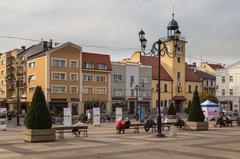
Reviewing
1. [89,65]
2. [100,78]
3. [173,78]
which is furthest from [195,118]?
[173,78]

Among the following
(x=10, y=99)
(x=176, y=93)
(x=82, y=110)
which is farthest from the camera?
(x=176, y=93)

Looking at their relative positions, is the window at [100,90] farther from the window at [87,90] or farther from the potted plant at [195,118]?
the potted plant at [195,118]

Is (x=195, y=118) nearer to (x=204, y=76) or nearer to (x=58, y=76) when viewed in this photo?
(x=58, y=76)

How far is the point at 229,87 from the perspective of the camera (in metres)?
82.7

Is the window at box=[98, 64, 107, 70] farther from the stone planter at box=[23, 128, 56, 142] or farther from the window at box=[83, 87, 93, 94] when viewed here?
the stone planter at box=[23, 128, 56, 142]

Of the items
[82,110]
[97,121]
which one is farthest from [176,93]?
[97,121]

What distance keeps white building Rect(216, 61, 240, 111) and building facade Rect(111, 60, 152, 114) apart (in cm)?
1583

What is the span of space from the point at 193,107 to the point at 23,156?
54.6ft

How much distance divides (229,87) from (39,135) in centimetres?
6766

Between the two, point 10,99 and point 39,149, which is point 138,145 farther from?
point 10,99

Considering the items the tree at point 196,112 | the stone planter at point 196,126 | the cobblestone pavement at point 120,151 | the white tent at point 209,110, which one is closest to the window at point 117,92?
the white tent at point 209,110

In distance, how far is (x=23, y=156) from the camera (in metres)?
15.3

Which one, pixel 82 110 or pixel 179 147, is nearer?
pixel 179 147

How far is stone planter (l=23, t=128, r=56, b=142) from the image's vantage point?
20.4 meters
